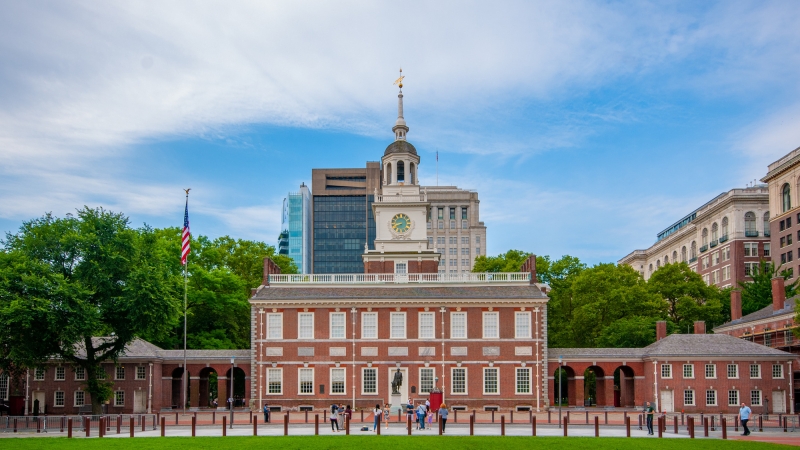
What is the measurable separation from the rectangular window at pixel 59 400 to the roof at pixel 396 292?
47.9ft

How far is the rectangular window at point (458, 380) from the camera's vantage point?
2458 inches

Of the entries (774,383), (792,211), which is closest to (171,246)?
(774,383)

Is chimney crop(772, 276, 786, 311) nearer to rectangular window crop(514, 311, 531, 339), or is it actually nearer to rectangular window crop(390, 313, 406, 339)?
rectangular window crop(514, 311, 531, 339)

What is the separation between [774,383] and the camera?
2410 inches

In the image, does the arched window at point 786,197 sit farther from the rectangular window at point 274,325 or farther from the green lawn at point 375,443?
the green lawn at point 375,443

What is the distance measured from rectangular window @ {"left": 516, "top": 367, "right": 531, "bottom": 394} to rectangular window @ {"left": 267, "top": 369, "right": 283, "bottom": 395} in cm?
1669

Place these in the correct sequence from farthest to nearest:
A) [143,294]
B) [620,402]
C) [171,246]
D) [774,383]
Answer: [171,246] → [620,402] → [774,383] → [143,294]

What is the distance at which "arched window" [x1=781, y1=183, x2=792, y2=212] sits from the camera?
99.0m

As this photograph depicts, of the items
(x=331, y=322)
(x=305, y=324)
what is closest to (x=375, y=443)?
(x=331, y=322)

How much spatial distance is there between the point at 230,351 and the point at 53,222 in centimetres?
1690

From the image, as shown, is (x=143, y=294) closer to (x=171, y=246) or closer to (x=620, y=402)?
(x=171, y=246)

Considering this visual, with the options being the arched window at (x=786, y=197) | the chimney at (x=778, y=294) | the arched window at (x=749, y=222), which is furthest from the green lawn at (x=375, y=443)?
the arched window at (x=749, y=222)

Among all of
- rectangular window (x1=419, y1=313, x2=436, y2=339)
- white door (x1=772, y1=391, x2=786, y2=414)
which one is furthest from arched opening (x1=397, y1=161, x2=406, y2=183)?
white door (x1=772, y1=391, x2=786, y2=414)

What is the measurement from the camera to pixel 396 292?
6431 cm
